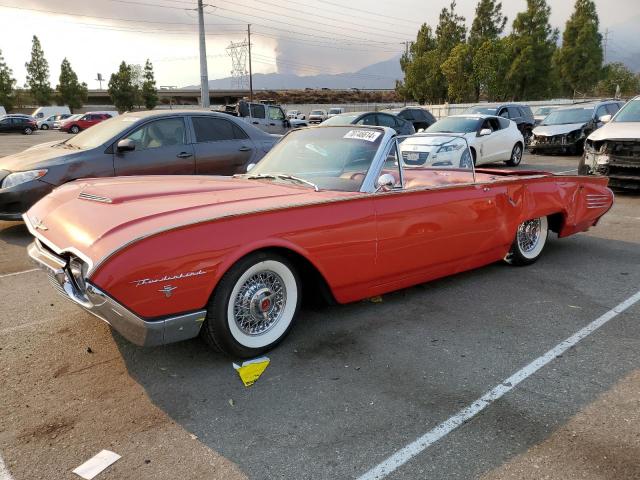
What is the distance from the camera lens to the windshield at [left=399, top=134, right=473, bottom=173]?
5.27 meters

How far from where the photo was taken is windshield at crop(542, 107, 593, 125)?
53.4 feet

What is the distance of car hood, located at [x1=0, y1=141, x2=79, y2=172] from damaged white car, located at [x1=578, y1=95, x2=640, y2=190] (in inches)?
336

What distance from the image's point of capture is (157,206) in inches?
131

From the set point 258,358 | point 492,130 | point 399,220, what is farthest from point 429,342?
point 492,130

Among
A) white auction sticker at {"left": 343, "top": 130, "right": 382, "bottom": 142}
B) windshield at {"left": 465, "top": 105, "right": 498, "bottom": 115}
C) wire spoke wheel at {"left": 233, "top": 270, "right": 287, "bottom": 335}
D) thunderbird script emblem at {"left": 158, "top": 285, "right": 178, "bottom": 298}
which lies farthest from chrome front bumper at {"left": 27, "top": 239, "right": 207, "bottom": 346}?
windshield at {"left": 465, "top": 105, "right": 498, "bottom": 115}

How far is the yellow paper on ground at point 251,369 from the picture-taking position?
3.05 m

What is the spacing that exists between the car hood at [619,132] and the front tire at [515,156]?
4227 mm

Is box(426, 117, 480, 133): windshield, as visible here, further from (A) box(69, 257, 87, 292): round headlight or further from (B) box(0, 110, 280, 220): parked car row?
(A) box(69, 257, 87, 292): round headlight

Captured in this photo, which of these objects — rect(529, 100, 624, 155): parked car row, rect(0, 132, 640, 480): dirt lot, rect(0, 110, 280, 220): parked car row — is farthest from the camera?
rect(529, 100, 624, 155): parked car row

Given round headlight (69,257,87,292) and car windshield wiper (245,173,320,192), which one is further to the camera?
car windshield wiper (245,173,320,192)

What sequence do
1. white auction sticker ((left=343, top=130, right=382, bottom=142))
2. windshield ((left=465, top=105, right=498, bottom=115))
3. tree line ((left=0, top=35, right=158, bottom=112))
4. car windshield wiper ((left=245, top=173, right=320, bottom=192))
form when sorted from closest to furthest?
car windshield wiper ((left=245, top=173, right=320, bottom=192)) < white auction sticker ((left=343, top=130, right=382, bottom=142)) < windshield ((left=465, top=105, right=498, bottom=115)) < tree line ((left=0, top=35, right=158, bottom=112))

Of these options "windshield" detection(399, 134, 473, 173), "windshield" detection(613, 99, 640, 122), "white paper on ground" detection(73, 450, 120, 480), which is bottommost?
"white paper on ground" detection(73, 450, 120, 480)

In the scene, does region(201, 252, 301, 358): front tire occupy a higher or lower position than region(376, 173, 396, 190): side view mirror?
lower

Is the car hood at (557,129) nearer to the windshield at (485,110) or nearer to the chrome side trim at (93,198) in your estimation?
the windshield at (485,110)
